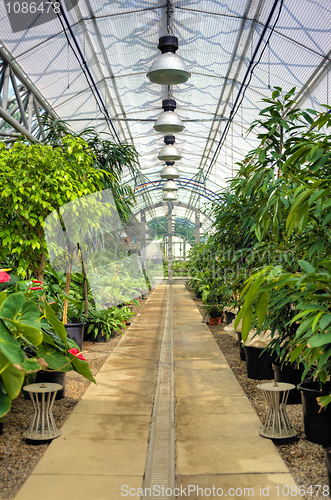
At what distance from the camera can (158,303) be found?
1091 centimetres

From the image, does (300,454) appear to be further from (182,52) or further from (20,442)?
(182,52)

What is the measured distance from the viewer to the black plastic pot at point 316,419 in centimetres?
247

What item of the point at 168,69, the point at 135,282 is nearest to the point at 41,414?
the point at 168,69

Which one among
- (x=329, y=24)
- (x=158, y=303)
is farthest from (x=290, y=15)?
(x=158, y=303)

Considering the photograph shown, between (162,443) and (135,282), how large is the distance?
5873mm

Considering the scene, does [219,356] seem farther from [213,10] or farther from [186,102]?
[186,102]

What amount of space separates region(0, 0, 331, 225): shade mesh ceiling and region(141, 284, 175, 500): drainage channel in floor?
3670 mm

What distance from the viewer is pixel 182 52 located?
22.4 ft

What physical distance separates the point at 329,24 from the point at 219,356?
387cm

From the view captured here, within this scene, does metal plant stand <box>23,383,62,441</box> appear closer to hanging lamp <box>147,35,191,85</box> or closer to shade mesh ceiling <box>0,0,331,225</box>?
hanging lamp <box>147,35,191,85</box>

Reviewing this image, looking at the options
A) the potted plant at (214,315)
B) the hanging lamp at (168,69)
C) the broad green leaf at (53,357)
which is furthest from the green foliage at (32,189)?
the potted plant at (214,315)

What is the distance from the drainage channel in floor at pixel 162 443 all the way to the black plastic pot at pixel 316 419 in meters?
0.84

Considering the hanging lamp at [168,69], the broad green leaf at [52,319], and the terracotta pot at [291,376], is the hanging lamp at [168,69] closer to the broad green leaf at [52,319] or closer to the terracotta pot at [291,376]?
the broad green leaf at [52,319]

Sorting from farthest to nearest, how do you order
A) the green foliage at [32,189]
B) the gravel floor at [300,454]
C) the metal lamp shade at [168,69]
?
the metal lamp shade at [168,69], the green foliage at [32,189], the gravel floor at [300,454]
